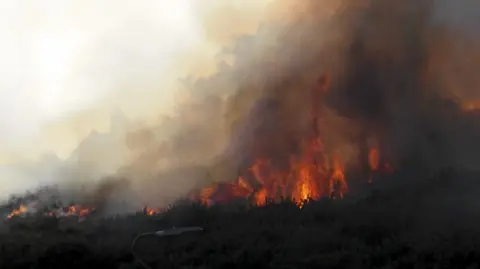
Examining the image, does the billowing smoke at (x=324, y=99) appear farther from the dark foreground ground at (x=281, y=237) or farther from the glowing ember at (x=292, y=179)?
the dark foreground ground at (x=281, y=237)

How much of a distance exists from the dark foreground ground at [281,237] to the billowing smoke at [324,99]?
4.79 meters

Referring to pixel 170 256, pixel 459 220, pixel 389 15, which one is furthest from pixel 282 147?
pixel 170 256

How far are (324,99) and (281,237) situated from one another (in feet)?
34.1

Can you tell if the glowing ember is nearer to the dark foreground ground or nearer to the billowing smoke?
the billowing smoke

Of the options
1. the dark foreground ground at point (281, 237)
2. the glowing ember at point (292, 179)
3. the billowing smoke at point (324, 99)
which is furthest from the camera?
the billowing smoke at point (324, 99)

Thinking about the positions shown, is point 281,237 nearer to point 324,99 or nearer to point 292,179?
point 292,179

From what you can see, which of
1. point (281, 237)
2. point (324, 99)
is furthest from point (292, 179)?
point (281, 237)

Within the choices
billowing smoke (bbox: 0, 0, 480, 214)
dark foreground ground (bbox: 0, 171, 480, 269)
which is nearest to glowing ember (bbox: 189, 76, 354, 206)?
billowing smoke (bbox: 0, 0, 480, 214)

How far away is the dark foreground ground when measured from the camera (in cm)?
1138

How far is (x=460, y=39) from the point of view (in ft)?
75.0

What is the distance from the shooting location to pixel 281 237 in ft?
42.1

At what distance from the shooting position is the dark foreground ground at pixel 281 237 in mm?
11383

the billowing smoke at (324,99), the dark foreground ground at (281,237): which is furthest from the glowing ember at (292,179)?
the dark foreground ground at (281,237)

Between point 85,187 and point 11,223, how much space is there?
5.44 m
